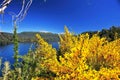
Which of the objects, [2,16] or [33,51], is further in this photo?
[33,51]

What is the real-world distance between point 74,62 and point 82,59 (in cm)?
17

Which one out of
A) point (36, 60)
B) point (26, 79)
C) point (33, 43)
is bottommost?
point (26, 79)

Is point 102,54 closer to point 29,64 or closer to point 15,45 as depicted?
point 29,64

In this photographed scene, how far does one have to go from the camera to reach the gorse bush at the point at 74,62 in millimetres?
5664

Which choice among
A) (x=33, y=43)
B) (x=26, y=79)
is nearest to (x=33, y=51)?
(x=33, y=43)

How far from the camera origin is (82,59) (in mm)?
5590

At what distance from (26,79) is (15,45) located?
3.39 feet

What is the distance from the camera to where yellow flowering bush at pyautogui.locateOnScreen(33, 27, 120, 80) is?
5.64m

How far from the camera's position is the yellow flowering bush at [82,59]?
5637 mm

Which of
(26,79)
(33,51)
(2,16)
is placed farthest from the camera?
(33,51)

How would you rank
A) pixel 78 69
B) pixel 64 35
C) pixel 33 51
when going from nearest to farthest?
pixel 78 69 → pixel 33 51 → pixel 64 35

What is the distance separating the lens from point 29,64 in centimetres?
718

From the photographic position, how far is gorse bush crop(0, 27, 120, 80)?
5.66 m

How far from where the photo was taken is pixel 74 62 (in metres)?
5.67
